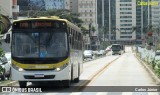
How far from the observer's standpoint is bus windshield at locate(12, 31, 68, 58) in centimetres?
1911

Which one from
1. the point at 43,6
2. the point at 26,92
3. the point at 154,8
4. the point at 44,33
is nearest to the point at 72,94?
the point at 26,92

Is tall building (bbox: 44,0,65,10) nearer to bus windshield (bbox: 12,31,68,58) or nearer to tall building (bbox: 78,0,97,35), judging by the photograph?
tall building (bbox: 78,0,97,35)

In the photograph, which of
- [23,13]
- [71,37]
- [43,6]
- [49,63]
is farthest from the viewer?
[43,6]

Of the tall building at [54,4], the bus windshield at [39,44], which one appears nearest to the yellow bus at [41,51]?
the bus windshield at [39,44]

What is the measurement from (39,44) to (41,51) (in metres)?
0.32

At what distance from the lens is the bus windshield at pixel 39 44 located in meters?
19.1

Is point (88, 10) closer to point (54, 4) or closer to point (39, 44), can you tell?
point (54, 4)

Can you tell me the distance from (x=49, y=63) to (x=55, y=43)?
3.01ft

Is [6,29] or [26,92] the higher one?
[6,29]

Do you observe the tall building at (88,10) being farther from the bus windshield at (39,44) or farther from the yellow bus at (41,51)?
the bus windshield at (39,44)

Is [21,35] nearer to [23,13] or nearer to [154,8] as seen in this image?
[23,13]

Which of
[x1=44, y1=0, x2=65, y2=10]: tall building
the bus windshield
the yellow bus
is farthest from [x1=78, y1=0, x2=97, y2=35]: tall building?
the bus windshield

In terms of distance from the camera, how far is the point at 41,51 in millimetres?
19125

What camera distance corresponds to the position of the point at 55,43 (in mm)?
19375
